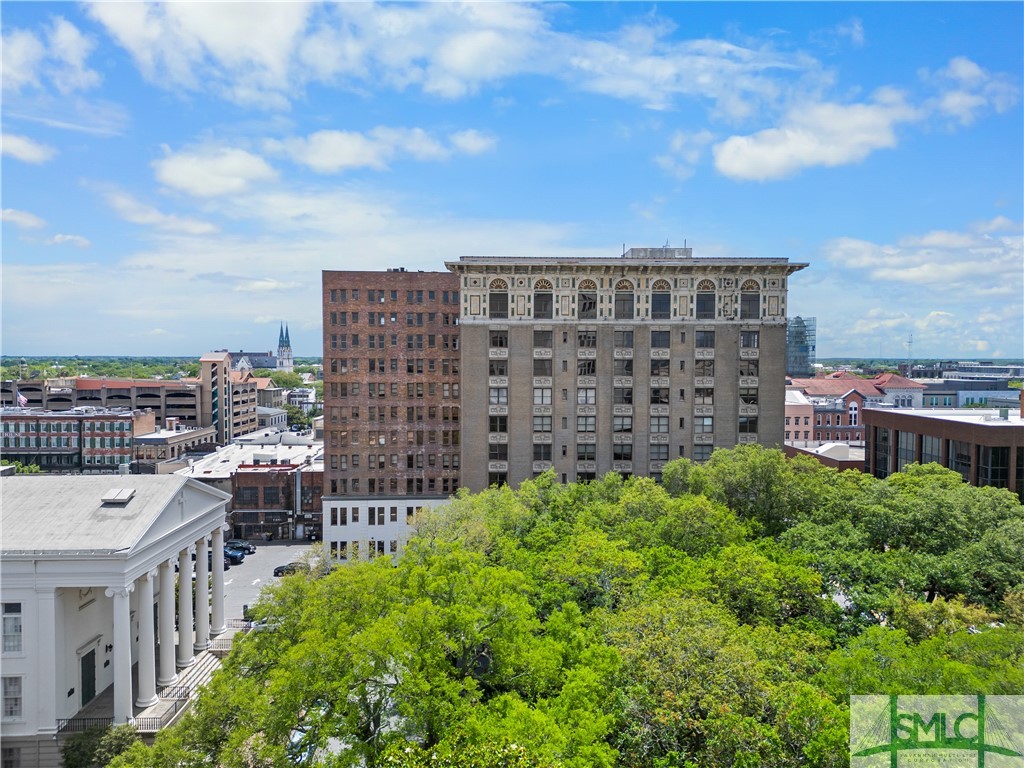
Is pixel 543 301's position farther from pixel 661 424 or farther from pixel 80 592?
pixel 80 592

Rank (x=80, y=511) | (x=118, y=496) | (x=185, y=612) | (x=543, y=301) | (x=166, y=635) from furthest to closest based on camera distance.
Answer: (x=543, y=301) < (x=185, y=612) < (x=166, y=635) < (x=118, y=496) < (x=80, y=511)

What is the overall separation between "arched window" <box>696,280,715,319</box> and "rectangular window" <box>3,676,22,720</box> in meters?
65.2

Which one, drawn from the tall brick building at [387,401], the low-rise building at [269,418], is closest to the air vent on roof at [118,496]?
the tall brick building at [387,401]

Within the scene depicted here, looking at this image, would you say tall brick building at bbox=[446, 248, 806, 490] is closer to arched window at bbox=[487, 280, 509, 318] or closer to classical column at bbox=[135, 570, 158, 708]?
arched window at bbox=[487, 280, 509, 318]

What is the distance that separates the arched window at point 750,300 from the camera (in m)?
74.7

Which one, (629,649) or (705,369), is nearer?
(629,649)

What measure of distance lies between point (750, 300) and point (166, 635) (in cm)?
6327

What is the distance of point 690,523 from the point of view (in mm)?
41188

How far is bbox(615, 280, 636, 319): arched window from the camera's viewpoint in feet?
242

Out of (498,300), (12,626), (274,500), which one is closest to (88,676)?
(12,626)

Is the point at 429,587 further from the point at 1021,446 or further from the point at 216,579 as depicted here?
the point at 1021,446

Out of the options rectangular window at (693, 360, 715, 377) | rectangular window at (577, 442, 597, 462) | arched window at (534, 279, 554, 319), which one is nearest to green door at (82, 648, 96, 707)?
rectangular window at (577, 442, 597, 462)

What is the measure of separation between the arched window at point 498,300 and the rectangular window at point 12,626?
159ft

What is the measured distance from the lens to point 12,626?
121 ft
